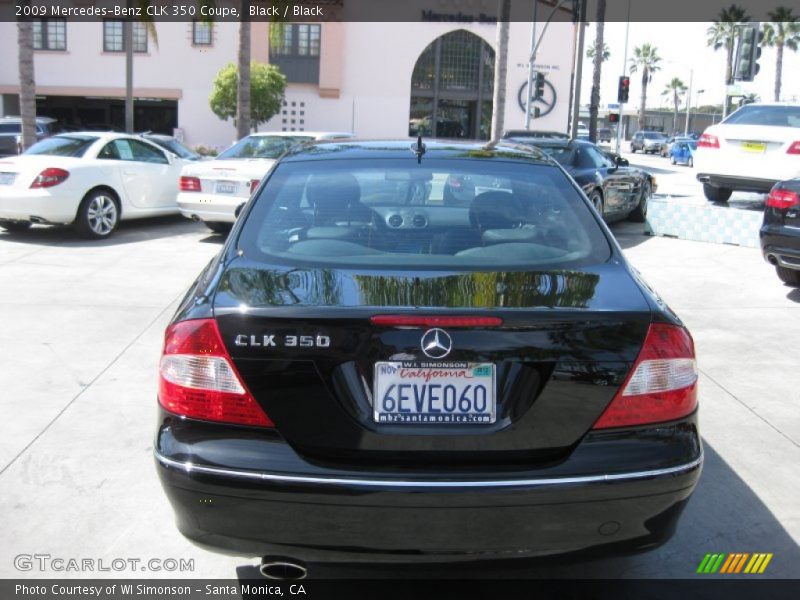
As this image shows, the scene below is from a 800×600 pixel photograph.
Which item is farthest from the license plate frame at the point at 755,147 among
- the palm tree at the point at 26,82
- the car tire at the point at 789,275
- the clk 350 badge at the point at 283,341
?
the palm tree at the point at 26,82

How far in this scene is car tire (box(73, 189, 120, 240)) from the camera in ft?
37.0

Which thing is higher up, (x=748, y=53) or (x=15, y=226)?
(x=748, y=53)

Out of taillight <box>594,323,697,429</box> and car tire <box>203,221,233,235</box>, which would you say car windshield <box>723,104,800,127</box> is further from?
taillight <box>594,323,697,429</box>

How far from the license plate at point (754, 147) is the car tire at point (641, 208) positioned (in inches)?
75.4

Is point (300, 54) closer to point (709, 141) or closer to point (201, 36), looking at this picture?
point (201, 36)

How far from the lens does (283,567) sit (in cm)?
276

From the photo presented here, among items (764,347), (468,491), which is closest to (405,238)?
(468,491)

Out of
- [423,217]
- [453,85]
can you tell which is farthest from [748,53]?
[453,85]

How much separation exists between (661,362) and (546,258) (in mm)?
690

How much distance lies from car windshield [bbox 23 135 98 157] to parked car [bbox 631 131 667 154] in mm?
49107

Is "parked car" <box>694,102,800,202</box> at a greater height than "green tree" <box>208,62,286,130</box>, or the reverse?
"green tree" <box>208,62,286,130</box>

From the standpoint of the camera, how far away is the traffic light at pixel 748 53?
15352mm

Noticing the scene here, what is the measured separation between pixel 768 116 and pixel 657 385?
11865 millimetres

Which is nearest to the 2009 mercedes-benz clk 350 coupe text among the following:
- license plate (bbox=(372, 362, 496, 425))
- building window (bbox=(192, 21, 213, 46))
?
license plate (bbox=(372, 362, 496, 425))
